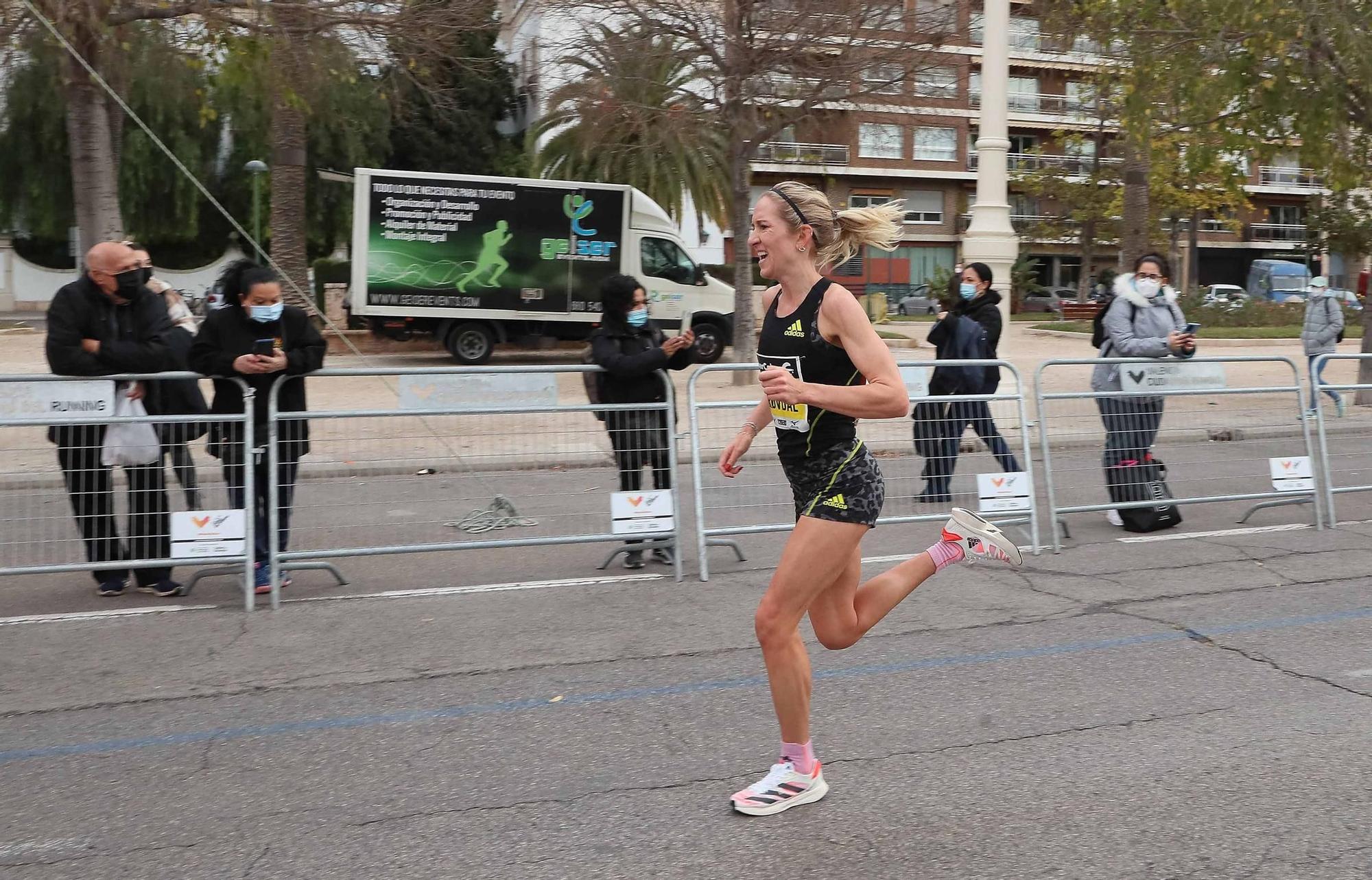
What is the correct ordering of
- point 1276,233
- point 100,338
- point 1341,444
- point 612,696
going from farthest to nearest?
point 1276,233 → point 1341,444 → point 100,338 → point 612,696

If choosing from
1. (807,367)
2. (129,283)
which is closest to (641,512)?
(129,283)

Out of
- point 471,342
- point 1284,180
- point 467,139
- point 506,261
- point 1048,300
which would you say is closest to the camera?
point 506,261

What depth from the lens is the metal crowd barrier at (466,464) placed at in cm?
723

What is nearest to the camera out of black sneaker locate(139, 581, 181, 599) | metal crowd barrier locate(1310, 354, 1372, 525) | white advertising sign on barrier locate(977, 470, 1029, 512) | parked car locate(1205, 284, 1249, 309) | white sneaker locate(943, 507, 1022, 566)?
white sneaker locate(943, 507, 1022, 566)

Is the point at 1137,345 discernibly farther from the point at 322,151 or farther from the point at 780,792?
the point at 322,151

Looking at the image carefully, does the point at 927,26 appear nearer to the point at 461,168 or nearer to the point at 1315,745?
the point at 1315,745

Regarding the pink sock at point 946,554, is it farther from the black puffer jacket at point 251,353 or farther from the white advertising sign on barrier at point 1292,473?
the white advertising sign on barrier at point 1292,473

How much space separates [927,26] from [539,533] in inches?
481

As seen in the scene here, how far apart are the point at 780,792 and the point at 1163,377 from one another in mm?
5858

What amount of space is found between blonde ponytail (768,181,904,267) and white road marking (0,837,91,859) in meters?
2.87

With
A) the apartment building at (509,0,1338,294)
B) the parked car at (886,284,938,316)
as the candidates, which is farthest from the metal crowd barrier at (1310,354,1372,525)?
the parked car at (886,284,938,316)

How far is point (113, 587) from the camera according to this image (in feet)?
23.4

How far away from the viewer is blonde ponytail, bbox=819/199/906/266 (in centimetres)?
416

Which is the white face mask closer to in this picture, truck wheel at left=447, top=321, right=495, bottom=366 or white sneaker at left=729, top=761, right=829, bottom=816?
white sneaker at left=729, top=761, right=829, bottom=816
